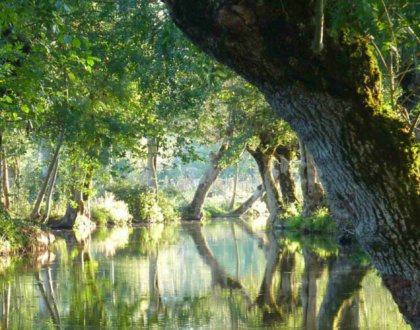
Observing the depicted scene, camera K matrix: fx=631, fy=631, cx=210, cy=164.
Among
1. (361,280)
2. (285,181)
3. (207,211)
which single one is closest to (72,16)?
(361,280)

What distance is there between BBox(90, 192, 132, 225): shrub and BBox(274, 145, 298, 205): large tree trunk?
999 cm

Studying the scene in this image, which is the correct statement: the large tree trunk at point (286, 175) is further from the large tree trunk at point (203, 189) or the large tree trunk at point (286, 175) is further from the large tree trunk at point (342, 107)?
the large tree trunk at point (342, 107)

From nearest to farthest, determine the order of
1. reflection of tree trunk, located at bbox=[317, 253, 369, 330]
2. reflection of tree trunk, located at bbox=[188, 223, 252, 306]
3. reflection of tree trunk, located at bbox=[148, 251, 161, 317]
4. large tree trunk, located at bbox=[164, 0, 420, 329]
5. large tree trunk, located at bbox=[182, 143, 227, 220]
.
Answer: large tree trunk, located at bbox=[164, 0, 420, 329] < reflection of tree trunk, located at bbox=[317, 253, 369, 330] < reflection of tree trunk, located at bbox=[148, 251, 161, 317] < reflection of tree trunk, located at bbox=[188, 223, 252, 306] < large tree trunk, located at bbox=[182, 143, 227, 220]

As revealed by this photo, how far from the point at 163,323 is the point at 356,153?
4165 mm

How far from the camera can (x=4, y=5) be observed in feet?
21.3

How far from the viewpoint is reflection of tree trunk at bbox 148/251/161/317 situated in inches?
331

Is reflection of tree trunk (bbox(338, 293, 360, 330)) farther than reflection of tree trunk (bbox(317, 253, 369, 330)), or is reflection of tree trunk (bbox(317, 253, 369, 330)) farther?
reflection of tree trunk (bbox(317, 253, 369, 330))

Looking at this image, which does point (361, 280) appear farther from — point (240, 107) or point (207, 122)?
point (207, 122)

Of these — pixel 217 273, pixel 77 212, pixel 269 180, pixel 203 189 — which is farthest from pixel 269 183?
pixel 217 273

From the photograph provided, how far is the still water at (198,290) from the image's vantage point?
755 centimetres

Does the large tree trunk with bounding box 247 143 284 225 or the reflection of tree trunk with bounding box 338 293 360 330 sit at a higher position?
the large tree trunk with bounding box 247 143 284 225

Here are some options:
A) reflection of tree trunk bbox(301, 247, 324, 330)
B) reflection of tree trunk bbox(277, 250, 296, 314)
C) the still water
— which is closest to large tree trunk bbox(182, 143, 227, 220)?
the still water

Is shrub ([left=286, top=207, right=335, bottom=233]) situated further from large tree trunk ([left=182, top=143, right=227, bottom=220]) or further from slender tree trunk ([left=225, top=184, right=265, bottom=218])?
slender tree trunk ([left=225, top=184, right=265, bottom=218])

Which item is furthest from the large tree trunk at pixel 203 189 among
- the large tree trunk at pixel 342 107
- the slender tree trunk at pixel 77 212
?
the large tree trunk at pixel 342 107
